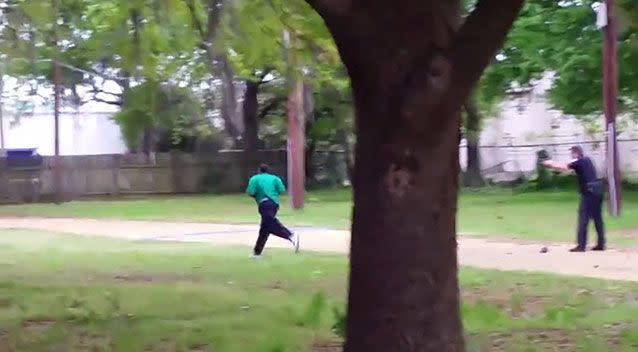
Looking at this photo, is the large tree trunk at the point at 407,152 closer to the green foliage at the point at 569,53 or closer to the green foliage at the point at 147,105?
the green foliage at the point at 147,105

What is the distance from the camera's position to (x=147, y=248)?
20453 mm

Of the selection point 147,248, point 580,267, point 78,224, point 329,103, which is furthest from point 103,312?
point 329,103

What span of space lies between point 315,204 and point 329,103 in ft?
14.4

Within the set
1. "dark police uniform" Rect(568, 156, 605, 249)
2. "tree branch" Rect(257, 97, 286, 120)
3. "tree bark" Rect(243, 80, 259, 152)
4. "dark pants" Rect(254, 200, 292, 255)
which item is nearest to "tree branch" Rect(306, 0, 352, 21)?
"dark pants" Rect(254, 200, 292, 255)

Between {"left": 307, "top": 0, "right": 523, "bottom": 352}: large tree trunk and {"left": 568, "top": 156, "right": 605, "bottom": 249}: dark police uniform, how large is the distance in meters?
11.7

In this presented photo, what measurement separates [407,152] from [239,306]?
5289mm

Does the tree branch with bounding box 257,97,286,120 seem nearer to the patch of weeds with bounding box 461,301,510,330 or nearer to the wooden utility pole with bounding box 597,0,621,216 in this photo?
the wooden utility pole with bounding box 597,0,621,216

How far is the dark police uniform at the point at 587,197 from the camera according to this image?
17828mm

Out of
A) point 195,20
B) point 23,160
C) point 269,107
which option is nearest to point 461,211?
point 269,107

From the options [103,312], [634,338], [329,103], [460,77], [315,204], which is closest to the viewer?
[460,77]

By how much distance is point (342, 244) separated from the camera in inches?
820

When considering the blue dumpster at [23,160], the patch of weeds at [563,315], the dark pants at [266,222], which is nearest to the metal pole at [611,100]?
the dark pants at [266,222]

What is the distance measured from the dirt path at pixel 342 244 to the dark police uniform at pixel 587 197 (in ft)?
1.34

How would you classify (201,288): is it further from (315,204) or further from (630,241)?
(315,204)
